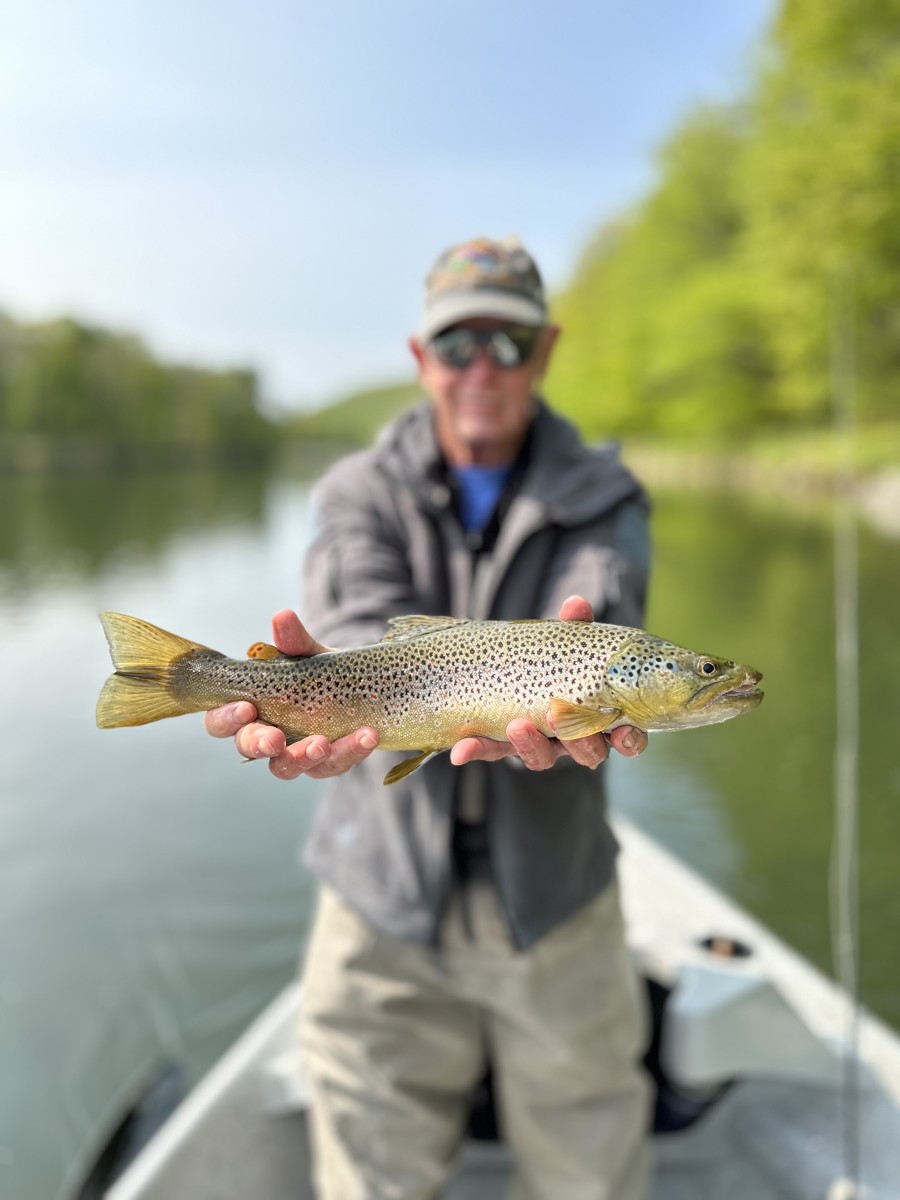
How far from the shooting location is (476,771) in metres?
2.78

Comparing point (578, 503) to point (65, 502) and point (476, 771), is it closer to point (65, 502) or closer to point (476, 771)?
point (476, 771)

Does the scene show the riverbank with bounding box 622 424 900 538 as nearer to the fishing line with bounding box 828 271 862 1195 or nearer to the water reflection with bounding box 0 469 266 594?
the fishing line with bounding box 828 271 862 1195

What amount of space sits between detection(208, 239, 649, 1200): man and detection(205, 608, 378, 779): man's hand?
597mm

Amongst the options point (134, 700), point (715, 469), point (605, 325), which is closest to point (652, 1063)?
point (134, 700)

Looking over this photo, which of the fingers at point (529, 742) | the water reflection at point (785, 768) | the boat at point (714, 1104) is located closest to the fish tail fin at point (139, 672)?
the fingers at point (529, 742)

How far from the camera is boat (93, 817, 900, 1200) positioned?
3389mm

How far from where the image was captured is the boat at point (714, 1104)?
11.1ft

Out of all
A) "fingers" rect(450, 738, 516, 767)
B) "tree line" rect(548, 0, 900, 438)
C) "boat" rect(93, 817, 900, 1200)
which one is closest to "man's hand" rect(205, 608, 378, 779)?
"fingers" rect(450, 738, 516, 767)

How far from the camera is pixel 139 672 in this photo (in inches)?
79.2

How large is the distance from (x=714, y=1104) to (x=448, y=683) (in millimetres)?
2789

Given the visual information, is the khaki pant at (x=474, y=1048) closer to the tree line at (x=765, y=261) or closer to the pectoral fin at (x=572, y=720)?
the pectoral fin at (x=572, y=720)

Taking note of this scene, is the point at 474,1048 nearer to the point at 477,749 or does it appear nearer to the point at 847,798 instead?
the point at 477,749

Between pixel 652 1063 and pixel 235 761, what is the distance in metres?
7.05

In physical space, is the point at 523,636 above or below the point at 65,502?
below
